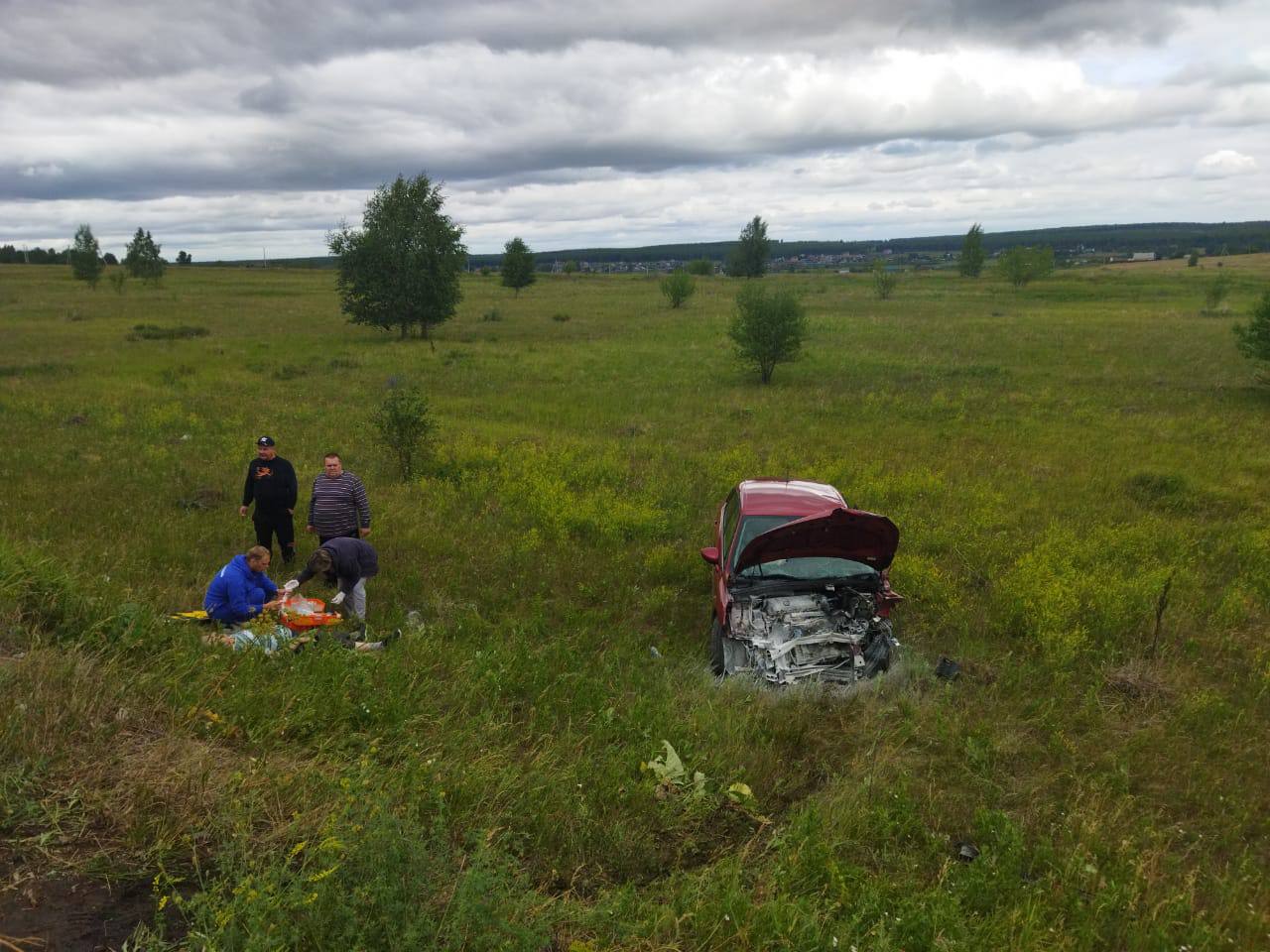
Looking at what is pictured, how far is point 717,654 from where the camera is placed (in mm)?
6949

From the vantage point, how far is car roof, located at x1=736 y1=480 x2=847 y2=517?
7.63m

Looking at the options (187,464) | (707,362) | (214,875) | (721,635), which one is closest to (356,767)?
(214,875)

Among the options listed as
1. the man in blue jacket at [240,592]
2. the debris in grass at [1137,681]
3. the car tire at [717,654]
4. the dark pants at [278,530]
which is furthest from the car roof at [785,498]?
the dark pants at [278,530]

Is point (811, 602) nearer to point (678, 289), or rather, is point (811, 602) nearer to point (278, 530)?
point (278, 530)

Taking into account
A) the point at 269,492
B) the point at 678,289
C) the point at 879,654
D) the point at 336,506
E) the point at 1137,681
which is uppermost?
the point at 678,289

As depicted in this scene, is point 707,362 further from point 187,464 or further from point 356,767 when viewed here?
point 356,767

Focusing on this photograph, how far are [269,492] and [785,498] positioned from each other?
600cm

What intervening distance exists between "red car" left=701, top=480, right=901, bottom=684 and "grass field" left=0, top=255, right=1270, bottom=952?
361 mm

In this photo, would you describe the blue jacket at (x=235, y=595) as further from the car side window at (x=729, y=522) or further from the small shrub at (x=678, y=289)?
the small shrub at (x=678, y=289)

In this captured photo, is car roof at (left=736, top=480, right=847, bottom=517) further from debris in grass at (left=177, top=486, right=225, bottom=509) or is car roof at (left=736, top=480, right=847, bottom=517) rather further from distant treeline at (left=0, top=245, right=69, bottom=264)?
distant treeline at (left=0, top=245, right=69, bottom=264)

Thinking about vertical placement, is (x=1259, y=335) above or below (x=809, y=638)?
above

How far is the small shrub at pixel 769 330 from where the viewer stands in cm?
2350

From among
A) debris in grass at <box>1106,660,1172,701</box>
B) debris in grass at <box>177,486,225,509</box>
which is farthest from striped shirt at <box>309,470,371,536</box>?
debris in grass at <box>1106,660,1172,701</box>

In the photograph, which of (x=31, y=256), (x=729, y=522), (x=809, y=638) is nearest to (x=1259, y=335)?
(x=729, y=522)
